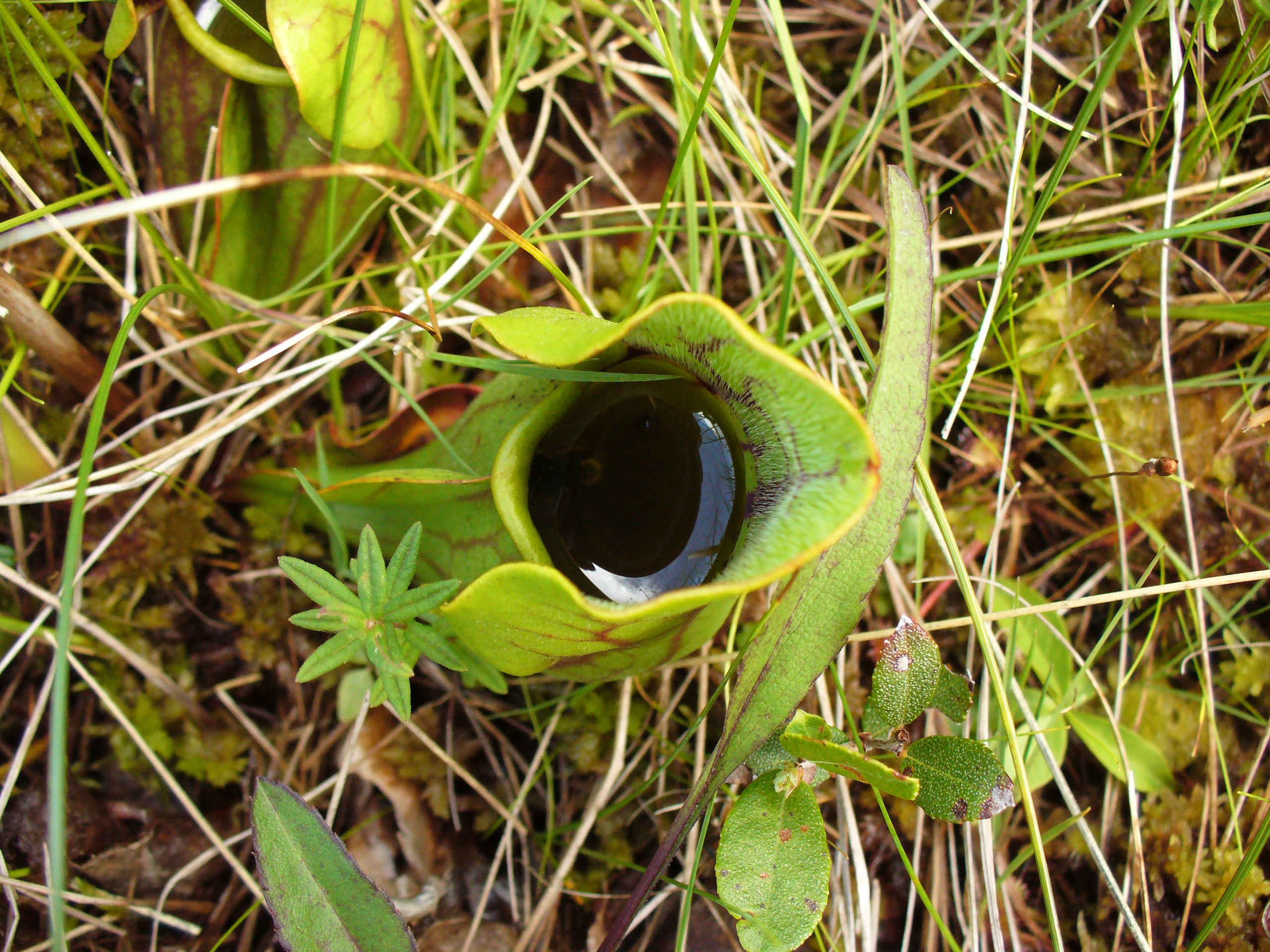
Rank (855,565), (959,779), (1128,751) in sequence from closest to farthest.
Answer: (855,565), (959,779), (1128,751)

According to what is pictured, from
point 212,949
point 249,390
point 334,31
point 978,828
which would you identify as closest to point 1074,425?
point 978,828

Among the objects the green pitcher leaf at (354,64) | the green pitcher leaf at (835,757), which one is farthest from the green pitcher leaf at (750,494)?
the green pitcher leaf at (354,64)

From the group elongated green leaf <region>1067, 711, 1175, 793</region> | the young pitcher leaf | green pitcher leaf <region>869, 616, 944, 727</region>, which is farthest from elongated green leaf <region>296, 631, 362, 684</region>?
elongated green leaf <region>1067, 711, 1175, 793</region>

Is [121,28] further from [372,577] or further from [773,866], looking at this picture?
[773,866]

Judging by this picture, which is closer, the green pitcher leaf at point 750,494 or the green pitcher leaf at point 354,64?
the green pitcher leaf at point 750,494

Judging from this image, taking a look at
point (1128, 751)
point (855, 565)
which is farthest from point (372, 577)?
point (1128, 751)

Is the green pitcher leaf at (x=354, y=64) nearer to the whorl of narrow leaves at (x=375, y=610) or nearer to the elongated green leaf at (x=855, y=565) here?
the whorl of narrow leaves at (x=375, y=610)

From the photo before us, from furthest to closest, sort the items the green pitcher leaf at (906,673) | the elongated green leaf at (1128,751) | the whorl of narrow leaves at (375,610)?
1. the elongated green leaf at (1128,751)
2. the green pitcher leaf at (906,673)
3. the whorl of narrow leaves at (375,610)
